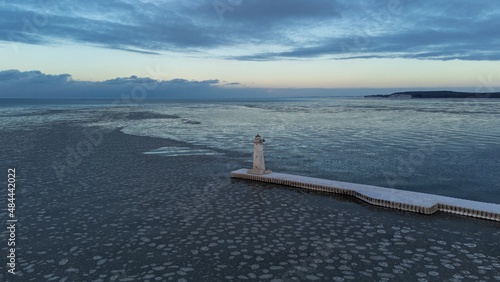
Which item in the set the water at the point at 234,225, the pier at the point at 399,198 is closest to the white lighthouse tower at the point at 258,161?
the pier at the point at 399,198

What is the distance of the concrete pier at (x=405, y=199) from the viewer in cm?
1026

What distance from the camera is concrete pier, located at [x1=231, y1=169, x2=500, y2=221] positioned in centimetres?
1026

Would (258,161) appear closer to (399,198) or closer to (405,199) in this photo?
(399,198)

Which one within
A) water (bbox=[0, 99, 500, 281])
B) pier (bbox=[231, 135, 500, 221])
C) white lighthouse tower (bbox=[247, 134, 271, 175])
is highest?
white lighthouse tower (bbox=[247, 134, 271, 175])

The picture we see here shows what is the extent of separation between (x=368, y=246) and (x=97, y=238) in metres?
6.51

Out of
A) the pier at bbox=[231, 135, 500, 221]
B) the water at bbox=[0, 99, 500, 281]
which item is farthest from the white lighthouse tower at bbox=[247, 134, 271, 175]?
the water at bbox=[0, 99, 500, 281]

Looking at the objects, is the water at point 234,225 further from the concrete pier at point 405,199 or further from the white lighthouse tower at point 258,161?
the white lighthouse tower at point 258,161

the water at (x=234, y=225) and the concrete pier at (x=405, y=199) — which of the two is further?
the concrete pier at (x=405, y=199)

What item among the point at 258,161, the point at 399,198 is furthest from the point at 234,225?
the point at 258,161

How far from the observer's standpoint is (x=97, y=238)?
8.66m

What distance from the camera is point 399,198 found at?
11.3 m

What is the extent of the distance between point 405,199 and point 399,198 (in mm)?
183

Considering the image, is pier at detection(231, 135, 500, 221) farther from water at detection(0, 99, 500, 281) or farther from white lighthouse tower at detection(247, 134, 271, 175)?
water at detection(0, 99, 500, 281)

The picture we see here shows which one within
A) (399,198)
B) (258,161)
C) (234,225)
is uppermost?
(258,161)
